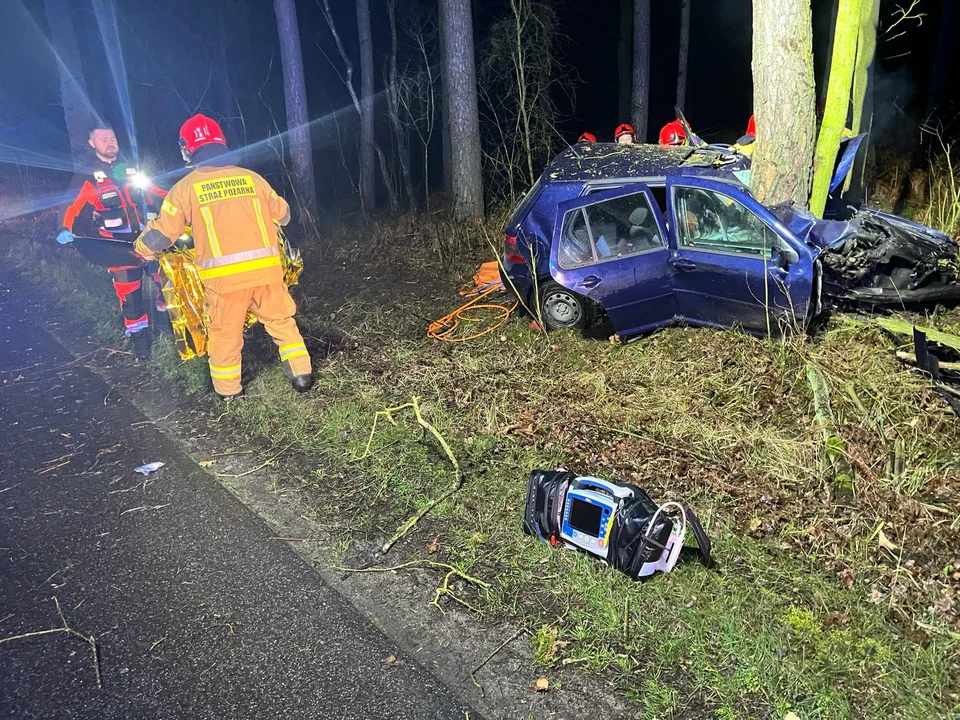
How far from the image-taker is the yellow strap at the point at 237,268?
5.71 m

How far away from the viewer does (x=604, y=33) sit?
62.3 ft

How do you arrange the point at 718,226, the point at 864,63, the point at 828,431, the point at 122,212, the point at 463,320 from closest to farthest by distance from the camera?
the point at 828,431 < the point at 718,226 < the point at 463,320 < the point at 122,212 < the point at 864,63

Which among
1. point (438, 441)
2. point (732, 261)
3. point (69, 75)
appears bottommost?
point (438, 441)

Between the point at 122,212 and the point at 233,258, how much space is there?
8.55 ft

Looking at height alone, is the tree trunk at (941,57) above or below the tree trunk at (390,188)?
above

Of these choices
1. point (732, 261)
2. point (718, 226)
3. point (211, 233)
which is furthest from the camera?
point (718, 226)

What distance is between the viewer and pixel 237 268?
18.9ft

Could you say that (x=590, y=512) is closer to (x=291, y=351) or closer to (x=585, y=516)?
(x=585, y=516)

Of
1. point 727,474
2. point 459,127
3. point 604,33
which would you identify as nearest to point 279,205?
point 727,474

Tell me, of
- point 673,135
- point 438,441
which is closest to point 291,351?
point 438,441

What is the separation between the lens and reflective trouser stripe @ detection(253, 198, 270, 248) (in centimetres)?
582

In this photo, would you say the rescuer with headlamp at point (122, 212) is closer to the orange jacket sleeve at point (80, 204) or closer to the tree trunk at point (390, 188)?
the orange jacket sleeve at point (80, 204)

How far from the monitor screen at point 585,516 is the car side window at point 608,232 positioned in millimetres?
2920

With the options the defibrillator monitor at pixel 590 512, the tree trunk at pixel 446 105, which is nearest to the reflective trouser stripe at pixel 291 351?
the defibrillator monitor at pixel 590 512
